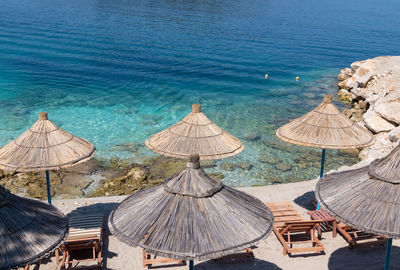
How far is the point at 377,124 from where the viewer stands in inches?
727

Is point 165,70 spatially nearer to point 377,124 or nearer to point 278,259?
point 377,124

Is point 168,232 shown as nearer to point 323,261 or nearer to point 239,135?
point 323,261

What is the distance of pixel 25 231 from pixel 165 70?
95.6ft

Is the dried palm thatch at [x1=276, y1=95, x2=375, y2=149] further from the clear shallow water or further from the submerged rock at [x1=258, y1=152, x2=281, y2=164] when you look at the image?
the submerged rock at [x1=258, y1=152, x2=281, y2=164]

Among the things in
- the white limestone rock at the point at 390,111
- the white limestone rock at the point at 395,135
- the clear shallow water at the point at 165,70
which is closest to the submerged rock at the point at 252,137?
the clear shallow water at the point at 165,70

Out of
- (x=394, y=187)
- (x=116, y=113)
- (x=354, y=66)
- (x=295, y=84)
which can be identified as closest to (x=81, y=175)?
(x=116, y=113)

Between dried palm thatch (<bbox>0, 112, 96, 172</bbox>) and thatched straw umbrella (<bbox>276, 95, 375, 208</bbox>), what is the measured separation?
563cm

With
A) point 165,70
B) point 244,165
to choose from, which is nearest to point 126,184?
point 244,165

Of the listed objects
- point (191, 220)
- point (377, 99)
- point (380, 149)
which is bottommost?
point (380, 149)

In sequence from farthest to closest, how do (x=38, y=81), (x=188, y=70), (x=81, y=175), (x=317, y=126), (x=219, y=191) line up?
1. (x=188, y=70)
2. (x=38, y=81)
3. (x=81, y=175)
4. (x=317, y=126)
5. (x=219, y=191)

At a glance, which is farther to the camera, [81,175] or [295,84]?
[295,84]

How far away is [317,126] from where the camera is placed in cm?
1042

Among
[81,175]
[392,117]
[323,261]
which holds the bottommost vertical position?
[81,175]

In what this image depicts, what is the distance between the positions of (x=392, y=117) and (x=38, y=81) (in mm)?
25502
